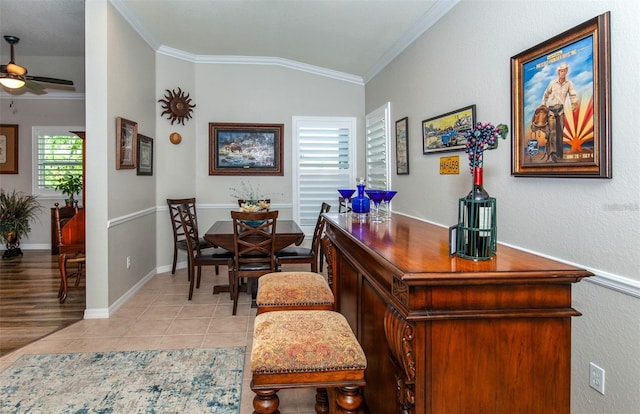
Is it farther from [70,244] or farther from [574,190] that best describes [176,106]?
[574,190]

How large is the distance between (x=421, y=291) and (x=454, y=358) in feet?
0.87

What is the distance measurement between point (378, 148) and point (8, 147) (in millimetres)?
6487

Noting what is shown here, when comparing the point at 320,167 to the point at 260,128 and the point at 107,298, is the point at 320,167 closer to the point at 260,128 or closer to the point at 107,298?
the point at 260,128

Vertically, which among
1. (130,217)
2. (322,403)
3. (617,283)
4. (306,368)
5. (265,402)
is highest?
(130,217)

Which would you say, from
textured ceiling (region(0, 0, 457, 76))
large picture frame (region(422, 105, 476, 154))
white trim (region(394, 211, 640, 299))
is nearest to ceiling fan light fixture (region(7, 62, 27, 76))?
textured ceiling (region(0, 0, 457, 76))

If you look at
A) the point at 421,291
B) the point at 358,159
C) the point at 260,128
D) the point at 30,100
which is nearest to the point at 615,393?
the point at 421,291

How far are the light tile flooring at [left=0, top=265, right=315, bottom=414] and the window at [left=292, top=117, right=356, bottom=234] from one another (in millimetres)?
2031

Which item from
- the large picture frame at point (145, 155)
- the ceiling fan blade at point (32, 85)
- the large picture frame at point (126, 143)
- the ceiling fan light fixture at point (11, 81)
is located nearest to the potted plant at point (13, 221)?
the ceiling fan blade at point (32, 85)

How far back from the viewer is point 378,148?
5430 mm

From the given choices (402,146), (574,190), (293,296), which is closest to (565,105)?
(574,190)

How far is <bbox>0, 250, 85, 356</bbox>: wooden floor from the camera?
346 centimetres

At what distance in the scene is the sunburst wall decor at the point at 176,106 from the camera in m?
5.56

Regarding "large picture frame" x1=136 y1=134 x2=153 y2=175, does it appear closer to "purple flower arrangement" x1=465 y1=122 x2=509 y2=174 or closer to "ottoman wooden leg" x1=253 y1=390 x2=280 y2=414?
"ottoman wooden leg" x1=253 y1=390 x2=280 y2=414

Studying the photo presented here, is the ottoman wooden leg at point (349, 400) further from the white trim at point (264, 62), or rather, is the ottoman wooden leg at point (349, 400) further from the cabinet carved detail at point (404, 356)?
the white trim at point (264, 62)
